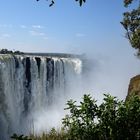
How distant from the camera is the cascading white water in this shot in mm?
29672

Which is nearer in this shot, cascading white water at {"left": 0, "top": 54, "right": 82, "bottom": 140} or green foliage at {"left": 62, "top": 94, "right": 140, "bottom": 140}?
green foliage at {"left": 62, "top": 94, "right": 140, "bottom": 140}

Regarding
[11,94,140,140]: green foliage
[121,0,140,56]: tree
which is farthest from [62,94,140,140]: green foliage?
[121,0,140,56]: tree

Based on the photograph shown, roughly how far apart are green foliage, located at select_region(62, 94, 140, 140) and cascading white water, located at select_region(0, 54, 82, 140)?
23.1 m

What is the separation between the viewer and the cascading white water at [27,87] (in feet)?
97.3

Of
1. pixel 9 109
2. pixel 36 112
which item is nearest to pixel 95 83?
pixel 36 112

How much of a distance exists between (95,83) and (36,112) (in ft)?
54.1

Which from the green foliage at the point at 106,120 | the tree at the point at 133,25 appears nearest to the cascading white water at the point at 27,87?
the tree at the point at 133,25

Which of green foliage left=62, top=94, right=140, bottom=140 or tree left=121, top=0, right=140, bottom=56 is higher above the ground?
tree left=121, top=0, right=140, bottom=56

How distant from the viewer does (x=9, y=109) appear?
30828mm

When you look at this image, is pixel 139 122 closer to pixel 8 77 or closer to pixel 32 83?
pixel 8 77

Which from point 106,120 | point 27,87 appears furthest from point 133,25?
point 106,120

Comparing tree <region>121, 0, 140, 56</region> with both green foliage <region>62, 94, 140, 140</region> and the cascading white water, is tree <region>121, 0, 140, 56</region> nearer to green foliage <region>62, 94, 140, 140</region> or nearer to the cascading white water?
the cascading white water

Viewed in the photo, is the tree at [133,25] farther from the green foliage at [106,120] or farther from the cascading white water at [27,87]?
the green foliage at [106,120]

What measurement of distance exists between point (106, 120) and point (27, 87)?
27.0m
